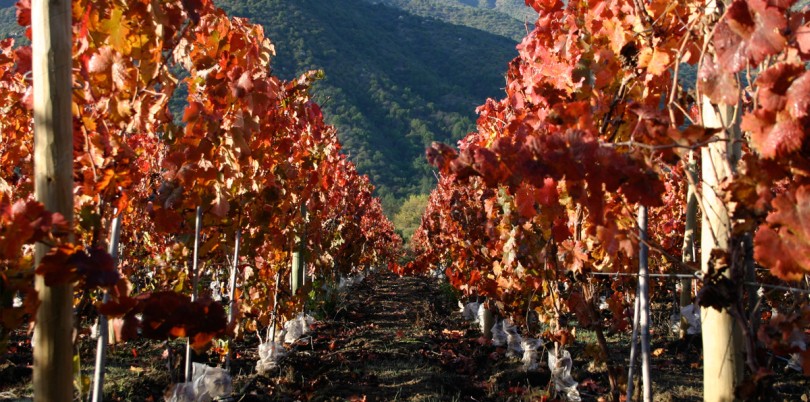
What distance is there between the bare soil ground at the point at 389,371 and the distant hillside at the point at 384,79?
39.1m

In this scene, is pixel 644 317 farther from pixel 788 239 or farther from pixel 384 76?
pixel 384 76

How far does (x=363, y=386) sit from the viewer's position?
17.4 feet

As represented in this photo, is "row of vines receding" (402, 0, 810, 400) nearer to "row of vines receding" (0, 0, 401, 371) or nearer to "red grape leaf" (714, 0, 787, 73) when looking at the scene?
"red grape leaf" (714, 0, 787, 73)

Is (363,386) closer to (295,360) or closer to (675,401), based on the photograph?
(295,360)

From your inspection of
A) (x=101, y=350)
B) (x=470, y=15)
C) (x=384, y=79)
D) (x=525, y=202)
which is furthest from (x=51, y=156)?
(x=470, y=15)

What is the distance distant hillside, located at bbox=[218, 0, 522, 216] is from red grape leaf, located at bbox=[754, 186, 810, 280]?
44.8 meters

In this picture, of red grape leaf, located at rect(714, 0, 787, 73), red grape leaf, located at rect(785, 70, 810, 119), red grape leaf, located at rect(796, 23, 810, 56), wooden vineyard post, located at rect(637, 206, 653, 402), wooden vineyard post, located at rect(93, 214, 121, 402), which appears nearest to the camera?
red grape leaf, located at rect(785, 70, 810, 119)

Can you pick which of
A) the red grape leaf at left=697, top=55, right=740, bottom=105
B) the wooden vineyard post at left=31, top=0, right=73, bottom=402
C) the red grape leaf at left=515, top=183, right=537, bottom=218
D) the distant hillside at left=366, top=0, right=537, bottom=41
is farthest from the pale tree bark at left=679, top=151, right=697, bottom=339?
the distant hillside at left=366, top=0, right=537, bottom=41

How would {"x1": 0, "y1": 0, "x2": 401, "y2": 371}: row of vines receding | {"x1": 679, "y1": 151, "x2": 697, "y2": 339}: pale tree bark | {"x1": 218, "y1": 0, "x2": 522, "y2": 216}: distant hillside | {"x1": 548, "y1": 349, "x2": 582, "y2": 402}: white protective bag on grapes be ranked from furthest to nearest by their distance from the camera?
1. {"x1": 218, "y1": 0, "x2": 522, "y2": 216}: distant hillside
2. {"x1": 679, "y1": 151, "x2": 697, "y2": 339}: pale tree bark
3. {"x1": 548, "y1": 349, "x2": 582, "y2": 402}: white protective bag on grapes
4. {"x1": 0, "y1": 0, "x2": 401, "y2": 371}: row of vines receding

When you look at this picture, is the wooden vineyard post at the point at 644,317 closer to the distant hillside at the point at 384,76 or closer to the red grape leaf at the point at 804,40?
the red grape leaf at the point at 804,40

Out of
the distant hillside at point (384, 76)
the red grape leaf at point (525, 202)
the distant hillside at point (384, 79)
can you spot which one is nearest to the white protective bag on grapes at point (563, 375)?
the red grape leaf at point (525, 202)

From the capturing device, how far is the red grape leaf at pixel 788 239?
1.42m

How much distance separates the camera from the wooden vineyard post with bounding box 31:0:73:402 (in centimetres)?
170

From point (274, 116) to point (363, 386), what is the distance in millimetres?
2594
